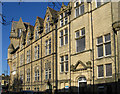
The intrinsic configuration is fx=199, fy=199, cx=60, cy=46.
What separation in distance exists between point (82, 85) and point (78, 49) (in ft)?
15.2

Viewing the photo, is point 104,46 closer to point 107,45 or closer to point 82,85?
point 107,45

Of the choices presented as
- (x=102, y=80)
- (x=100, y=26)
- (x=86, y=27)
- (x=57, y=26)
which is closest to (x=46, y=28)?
(x=57, y=26)

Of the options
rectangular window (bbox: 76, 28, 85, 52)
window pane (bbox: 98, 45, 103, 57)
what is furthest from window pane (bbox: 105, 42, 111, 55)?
rectangular window (bbox: 76, 28, 85, 52)

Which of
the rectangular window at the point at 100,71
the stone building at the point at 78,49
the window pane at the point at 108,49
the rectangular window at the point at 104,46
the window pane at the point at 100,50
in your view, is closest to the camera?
the stone building at the point at 78,49

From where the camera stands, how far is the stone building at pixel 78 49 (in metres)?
21.0

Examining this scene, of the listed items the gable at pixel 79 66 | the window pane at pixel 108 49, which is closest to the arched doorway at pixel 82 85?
the gable at pixel 79 66

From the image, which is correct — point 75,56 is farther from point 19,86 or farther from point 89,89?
point 19,86

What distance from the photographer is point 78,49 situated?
25812mm

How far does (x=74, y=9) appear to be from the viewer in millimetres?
27344

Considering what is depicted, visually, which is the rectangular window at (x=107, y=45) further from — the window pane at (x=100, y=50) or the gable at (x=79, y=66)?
the gable at (x=79, y=66)

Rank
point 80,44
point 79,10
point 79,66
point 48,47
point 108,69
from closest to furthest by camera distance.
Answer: point 108,69
point 79,66
point 80,44
point 79,10
point 48,47

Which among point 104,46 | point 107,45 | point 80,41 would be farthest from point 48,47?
point 107,45

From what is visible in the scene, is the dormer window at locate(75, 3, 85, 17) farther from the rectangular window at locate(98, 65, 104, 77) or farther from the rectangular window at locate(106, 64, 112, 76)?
the rectangular window at locate(106, 64, 112, 76)

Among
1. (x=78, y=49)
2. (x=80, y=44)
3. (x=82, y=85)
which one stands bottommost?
(x=82, y=85)
